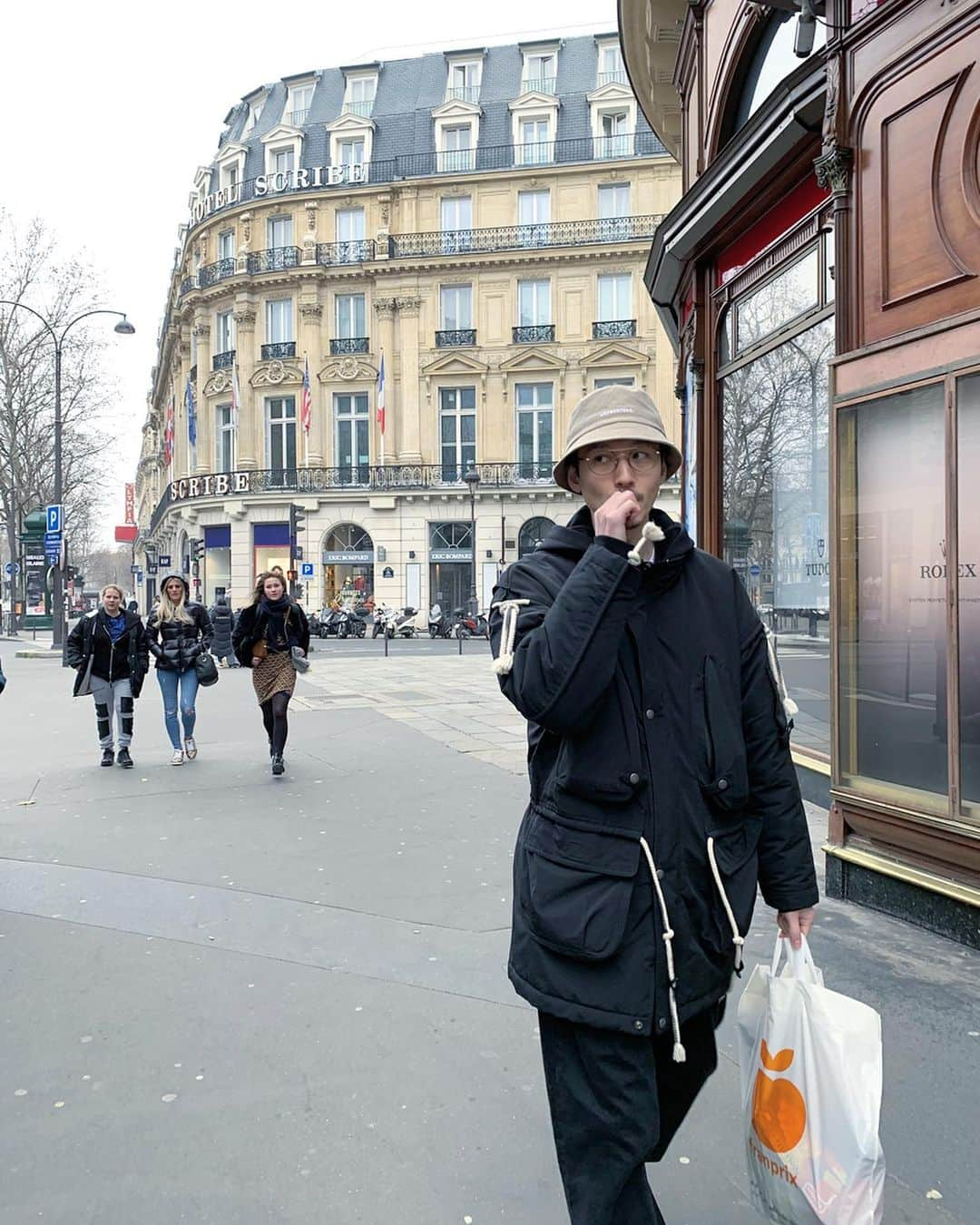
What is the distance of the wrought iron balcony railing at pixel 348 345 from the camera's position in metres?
39.5

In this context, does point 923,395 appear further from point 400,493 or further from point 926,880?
point 400,493

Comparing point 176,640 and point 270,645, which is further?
point 176,640

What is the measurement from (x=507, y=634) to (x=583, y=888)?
0.52 m

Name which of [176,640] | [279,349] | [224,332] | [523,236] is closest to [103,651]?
[176,640]

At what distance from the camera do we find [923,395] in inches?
179

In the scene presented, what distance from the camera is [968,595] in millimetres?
4422

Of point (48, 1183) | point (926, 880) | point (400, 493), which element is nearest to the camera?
point (48, 1183)

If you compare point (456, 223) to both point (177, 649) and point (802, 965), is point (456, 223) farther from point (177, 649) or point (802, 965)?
point (802, 965)

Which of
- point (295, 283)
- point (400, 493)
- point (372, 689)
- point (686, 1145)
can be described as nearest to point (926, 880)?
point (686, 1145)

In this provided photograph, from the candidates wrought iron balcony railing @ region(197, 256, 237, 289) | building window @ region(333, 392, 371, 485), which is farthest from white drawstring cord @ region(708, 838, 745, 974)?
wrought iron balcony railing @ region(197, 256, 237, 289)

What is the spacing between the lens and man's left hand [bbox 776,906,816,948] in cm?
212

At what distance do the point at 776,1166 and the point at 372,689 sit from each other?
45.8 ft

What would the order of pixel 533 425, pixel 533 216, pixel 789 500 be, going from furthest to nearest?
1. pixel 533 425
2. pixel 533 216
3. pixel 789 500

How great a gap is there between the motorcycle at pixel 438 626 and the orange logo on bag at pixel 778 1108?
33767 mm
